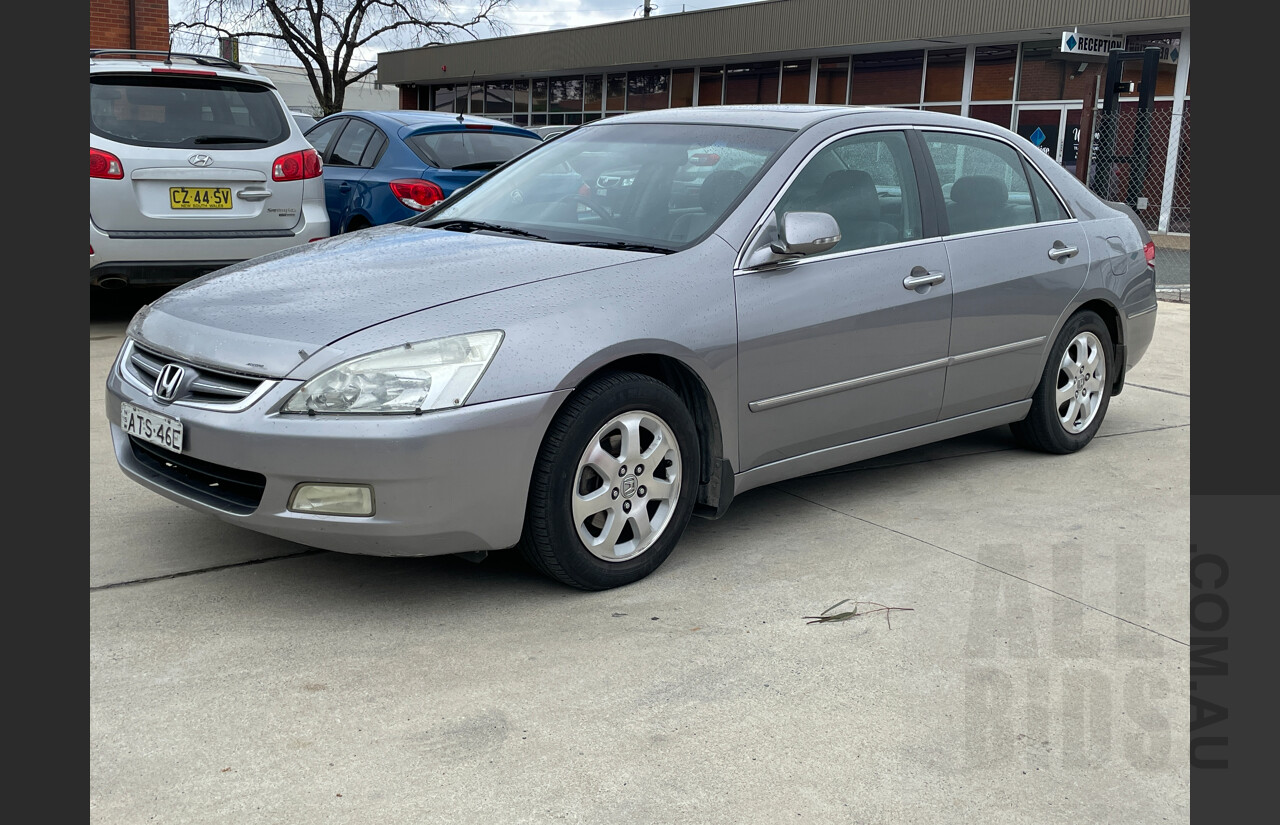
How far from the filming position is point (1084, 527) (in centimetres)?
464

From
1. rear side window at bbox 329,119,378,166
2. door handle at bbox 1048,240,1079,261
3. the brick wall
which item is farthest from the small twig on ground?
the brick wall

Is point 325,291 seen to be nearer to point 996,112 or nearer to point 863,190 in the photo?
point 863,190

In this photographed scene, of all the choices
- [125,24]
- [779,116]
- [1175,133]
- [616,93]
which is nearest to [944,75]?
[1175,133]

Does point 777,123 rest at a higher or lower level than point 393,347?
higher

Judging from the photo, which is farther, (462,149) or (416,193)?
(462,149)

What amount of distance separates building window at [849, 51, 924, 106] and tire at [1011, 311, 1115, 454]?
2139 centimetres

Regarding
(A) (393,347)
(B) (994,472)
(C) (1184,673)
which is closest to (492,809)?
(A) (393,347)

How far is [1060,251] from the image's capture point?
17.6ft

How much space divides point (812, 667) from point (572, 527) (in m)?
0.84

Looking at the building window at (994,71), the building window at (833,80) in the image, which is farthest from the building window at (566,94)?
the building window at (994,71)

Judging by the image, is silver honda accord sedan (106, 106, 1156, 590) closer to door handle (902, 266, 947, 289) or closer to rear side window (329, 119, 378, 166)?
Answer: door handle (902, 266, 947, 289)

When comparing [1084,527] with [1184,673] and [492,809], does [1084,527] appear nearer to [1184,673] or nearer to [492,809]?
[1184,673]

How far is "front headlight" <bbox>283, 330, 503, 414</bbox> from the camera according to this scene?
3.36 metres

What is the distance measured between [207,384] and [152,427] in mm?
267
